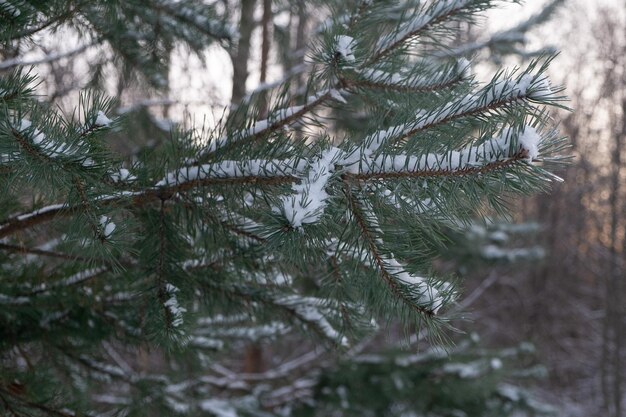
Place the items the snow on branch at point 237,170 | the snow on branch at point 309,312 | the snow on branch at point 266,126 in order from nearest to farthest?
the snow on branch at point 237,170
the snow on branch at point 266,126
the snow on branch at point 309,312

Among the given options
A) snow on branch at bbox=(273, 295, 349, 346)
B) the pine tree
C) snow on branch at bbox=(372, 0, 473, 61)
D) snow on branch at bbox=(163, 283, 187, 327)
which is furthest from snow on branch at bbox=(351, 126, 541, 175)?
snow on branch at bbox=(273, 295, 349, 346)

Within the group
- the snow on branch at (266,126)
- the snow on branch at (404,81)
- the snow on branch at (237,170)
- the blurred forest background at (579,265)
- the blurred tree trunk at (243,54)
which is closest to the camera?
the snow on branch at (237,170)

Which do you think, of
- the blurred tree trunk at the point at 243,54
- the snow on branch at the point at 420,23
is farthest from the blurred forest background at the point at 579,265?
the snow on branch at the point at 420,23

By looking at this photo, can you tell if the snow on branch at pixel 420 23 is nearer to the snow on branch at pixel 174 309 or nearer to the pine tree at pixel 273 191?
the pine tree at pixel 273 191

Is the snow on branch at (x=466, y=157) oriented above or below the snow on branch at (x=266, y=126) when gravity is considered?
below

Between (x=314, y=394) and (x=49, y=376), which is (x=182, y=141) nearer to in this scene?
(x=49, y=376)

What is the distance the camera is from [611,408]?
10859mm

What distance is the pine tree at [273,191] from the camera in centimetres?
100

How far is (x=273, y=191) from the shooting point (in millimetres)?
1183

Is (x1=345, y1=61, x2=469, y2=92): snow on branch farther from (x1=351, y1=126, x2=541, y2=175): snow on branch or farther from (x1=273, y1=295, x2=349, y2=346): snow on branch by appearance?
(x1=273, y1=295, x2=349, y2=346): snow on branch

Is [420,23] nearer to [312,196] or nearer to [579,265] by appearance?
[312,196]

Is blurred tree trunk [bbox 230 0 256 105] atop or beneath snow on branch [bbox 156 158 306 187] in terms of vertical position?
atop

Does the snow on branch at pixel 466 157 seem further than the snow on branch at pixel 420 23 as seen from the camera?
No

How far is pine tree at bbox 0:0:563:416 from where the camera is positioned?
100 cm
